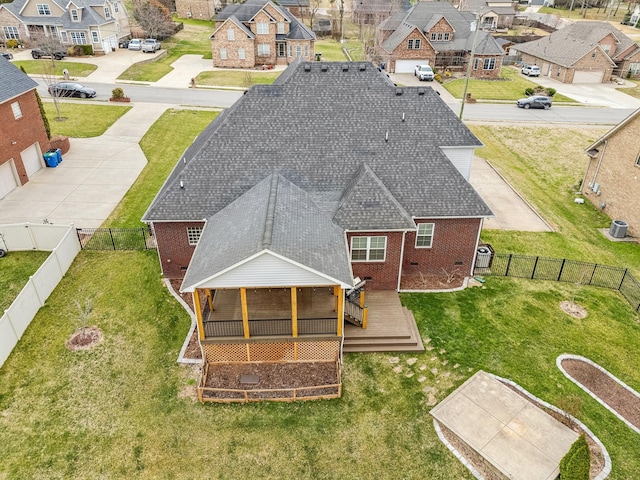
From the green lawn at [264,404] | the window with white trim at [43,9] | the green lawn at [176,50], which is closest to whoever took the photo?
the green lawn at [264,404]

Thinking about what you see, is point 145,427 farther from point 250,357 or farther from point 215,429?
point 250,357

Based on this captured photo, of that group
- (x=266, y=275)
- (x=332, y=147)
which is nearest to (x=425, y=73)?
(x=332, y=147)

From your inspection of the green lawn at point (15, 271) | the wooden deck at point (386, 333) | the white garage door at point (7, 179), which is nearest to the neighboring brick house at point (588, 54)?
the wooden deck at point (386, 333)

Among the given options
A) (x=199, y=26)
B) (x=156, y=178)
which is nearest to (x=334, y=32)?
(x=199, y=26)

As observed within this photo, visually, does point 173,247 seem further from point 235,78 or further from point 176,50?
point 176,50

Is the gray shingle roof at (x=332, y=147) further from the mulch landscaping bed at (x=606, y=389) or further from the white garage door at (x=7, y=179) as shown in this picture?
the white garage door at (x=7, y=179)

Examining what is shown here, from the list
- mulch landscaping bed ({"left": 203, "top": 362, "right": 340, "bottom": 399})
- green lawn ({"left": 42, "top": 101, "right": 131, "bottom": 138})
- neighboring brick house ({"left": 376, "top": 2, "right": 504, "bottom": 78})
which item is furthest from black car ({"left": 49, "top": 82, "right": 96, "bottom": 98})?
mulch landscaping bed ({"left": 203, "top": 362, "right": 340, "bottom": 399})
